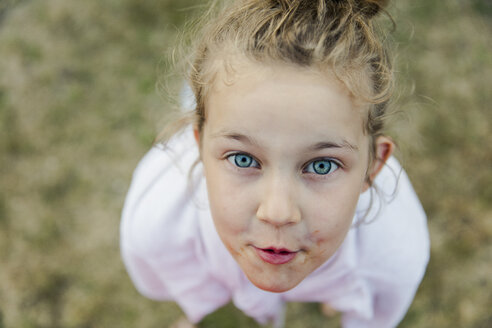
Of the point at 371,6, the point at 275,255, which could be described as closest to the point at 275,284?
the point at 275,255

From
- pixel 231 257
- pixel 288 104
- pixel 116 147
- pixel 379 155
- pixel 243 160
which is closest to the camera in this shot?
pixel 288 104

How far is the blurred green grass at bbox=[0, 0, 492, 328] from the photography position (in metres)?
2.09

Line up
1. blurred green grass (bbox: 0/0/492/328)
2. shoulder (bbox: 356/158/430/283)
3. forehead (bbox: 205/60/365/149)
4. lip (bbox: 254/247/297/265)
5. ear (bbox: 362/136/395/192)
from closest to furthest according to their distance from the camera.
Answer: forehead (bbox: 205/60/365/149) < lip (bbox: 254/247/297/265) < ear (bbox: 362/136/395/192) < shoulder (bbox: 356/158/430/283) < blurred green grass (bbox: 0/0/492/328)

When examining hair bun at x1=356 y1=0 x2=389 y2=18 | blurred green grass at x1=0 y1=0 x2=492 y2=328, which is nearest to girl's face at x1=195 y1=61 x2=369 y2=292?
hair bun at x1=356 y1=0 x2=389 y2=18

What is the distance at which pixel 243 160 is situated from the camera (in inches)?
39.4

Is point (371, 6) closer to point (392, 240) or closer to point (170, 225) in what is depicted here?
point (392, 240)

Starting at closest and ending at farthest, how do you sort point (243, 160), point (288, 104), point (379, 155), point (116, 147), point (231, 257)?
point (288, 104) → point (243, 160) → point (379, 155) → point (231, 257) → point (116, 147)

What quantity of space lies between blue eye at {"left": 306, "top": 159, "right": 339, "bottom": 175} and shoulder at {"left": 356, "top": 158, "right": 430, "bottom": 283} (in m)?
0.38

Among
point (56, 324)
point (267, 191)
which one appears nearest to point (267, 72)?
point (267, 191)

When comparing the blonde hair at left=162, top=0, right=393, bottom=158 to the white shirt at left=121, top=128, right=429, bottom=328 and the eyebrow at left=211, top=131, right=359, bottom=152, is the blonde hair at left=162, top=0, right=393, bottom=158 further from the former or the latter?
the white shirt at left=121, top=128, right=429, bottom=328

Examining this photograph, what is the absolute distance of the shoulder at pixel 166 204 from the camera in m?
1.42

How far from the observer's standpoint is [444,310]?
2.09 m

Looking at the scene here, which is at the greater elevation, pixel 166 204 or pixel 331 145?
pixel 331 145

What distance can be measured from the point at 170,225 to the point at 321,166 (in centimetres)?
61
